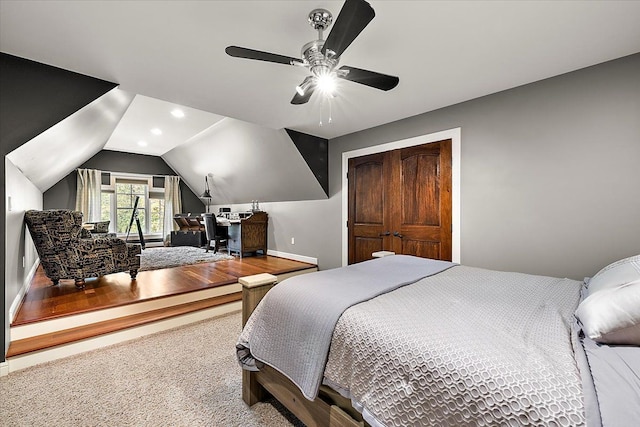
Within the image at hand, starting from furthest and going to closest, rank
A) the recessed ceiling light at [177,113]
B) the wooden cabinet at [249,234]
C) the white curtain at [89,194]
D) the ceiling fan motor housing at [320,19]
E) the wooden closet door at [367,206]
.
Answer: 1. the white curtain at [89,194]
2. the wooden cabinet at [249,234]
3. the recessed ceiling light at [177,113]
4. the wooden closet door at [367,206]
5. the ceiling fan motor housing at [320,19]

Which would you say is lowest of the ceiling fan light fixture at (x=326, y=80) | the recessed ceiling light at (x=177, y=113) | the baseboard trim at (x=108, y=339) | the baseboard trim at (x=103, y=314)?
the baseboard trim at (x=108, y=339)

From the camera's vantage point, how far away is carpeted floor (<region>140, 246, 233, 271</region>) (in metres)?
4.77

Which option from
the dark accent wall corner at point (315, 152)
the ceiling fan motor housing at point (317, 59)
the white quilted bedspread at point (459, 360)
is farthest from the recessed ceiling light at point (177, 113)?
the white quilted bedspread at point (459, 360)

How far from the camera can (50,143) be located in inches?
113

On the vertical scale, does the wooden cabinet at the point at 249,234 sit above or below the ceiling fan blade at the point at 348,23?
below

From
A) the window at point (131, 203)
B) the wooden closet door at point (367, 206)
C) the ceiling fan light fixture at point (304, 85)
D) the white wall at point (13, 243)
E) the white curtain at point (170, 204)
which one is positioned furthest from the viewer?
the white curtain at point (170, 204)

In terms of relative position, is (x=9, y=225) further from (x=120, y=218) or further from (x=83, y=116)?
(x=120, y=218)

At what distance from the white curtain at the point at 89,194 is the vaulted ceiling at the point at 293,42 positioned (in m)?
4.63

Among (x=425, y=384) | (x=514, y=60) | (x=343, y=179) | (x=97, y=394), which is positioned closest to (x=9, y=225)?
(x=97, y=394)

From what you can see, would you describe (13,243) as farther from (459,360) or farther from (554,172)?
(554,172)

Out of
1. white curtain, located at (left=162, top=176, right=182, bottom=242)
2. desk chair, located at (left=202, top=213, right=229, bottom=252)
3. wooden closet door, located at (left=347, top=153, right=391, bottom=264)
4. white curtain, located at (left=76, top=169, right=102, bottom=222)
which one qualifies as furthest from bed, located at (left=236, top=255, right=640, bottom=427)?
white curtain, located at (left=162, top=176, right=182, bottom=242)

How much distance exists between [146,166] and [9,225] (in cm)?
592

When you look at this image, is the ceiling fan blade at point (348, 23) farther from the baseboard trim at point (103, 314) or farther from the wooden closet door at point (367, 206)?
the baseboard trim at point (103, 314)

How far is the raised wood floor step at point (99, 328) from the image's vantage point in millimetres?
2189
